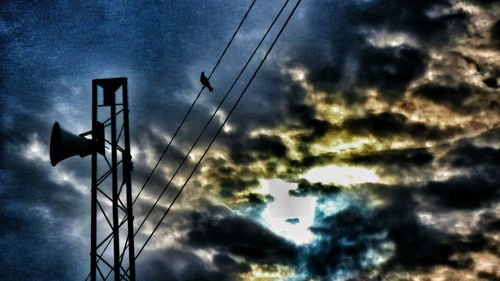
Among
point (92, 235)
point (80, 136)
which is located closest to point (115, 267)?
point (92, 235)

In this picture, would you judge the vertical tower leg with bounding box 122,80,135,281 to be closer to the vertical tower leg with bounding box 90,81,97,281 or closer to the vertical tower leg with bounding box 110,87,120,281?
the vertical tower leg with bounding box 110,87,120,281

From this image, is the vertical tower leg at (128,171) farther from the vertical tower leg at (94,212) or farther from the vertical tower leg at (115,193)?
the vertical tower leg at (94,212)

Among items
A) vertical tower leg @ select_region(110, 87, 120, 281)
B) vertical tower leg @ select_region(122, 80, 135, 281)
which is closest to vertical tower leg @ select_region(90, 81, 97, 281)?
vertical tower leg @ select_region(110, 87, 120, 281)

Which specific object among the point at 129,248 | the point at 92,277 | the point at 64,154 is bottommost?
the point at 92,277

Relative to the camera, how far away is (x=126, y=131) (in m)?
9.68

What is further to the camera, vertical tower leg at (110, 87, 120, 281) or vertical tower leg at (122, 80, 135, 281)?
vertical tower leg at (122, 80, 135, 281)

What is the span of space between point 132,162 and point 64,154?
5.39 ft

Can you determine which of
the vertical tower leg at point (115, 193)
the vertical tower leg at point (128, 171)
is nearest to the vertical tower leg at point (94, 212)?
the vertical tower leg at point (115, 193)

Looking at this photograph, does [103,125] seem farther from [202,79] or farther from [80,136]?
[202,79]

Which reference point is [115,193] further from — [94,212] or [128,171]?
[94,212]

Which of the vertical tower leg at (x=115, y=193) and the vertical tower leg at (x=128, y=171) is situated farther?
the vertical tower leg at (x=128, y=171)

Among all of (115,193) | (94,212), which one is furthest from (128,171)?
(94,212)

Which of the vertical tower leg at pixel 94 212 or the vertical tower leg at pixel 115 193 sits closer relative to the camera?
the vertical tower leg at pixel 115 193

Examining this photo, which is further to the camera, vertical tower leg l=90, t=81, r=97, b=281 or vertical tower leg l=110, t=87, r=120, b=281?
vertical tower leg l=90, t=81, r=97, b=281
